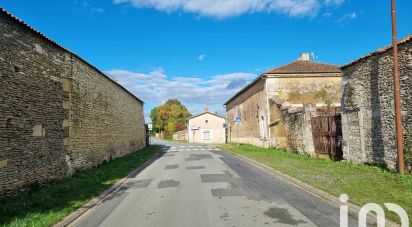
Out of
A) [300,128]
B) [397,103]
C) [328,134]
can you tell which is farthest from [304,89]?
[397,103]

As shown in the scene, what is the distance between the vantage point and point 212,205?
7977 mm

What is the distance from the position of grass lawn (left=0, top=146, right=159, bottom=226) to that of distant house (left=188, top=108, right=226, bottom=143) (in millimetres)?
46082

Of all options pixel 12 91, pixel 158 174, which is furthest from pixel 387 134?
pixel 12 91

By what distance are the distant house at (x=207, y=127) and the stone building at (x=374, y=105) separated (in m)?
43.5

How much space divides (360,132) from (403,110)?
9.13ft

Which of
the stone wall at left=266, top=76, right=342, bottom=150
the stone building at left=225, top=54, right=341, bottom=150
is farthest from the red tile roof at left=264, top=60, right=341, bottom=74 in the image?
the stone wall at left=266, top=76, right=342, bottom=150

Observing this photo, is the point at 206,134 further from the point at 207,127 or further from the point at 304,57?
the point at 304,57

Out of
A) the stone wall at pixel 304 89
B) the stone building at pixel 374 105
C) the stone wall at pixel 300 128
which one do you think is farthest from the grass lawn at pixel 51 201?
the stone wall at pixel 304 89

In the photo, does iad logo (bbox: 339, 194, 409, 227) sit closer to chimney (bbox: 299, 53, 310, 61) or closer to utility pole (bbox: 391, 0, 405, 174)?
utility pole (bbox: 391, 0, 405, 174)

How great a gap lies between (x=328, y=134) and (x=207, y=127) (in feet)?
139

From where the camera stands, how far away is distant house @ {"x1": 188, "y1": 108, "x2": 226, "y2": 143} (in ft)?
193

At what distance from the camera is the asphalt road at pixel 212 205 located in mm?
6633

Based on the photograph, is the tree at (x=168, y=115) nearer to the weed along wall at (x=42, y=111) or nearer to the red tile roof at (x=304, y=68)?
the red tile roof at (x=304, y=68)

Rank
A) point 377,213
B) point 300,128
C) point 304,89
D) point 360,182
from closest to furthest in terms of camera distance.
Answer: point 377,213 → point 360,182 → point 300,128 → point 304,89
